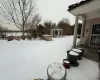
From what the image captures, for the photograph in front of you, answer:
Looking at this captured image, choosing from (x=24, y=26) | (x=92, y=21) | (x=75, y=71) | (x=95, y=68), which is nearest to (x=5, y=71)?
(x=75, y=71)

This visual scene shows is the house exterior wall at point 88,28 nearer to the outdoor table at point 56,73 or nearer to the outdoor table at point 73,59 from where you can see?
the outdoor table at point 73,59

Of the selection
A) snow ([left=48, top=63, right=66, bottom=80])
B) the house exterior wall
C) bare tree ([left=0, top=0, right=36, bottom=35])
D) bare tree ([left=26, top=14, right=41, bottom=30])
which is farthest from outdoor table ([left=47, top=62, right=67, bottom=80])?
bare tree ([left=26, top=14, right=41, bottom=30])

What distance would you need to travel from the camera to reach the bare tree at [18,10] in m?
13.7

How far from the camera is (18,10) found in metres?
14.2

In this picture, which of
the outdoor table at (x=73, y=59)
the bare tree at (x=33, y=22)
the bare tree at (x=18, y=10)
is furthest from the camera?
the bare tree at (x=33, y=22)

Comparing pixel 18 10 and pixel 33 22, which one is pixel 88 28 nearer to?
pixel 33 22

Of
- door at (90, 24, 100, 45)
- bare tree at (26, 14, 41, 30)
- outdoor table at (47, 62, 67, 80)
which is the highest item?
bare tree at (26, 14, 41, 30)

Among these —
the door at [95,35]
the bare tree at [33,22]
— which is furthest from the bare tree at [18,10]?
the door at [95,35]

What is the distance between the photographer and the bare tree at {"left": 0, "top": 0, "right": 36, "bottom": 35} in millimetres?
13664

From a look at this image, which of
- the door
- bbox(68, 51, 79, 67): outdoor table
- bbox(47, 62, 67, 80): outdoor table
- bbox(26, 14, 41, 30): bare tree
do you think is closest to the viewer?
bbox(47, 62, 67, 80): outdoor table

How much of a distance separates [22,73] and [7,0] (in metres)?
14.9

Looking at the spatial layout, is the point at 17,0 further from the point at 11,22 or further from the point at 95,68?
the point at 95,68

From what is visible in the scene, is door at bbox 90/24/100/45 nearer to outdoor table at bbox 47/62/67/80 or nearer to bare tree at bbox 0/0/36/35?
outdoor table at bbox 47/62/67/80

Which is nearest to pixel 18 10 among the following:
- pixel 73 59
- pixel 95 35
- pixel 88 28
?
pixel 88 28
